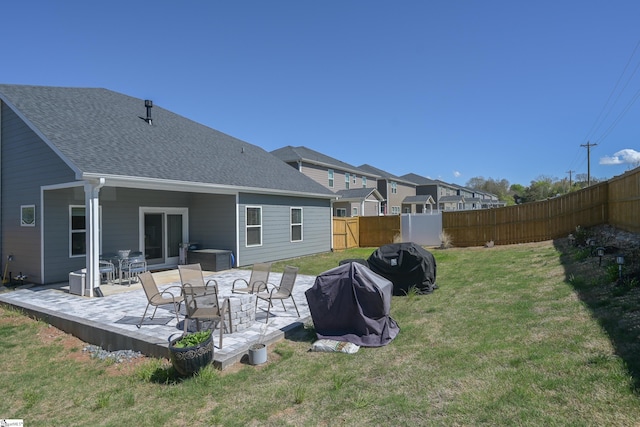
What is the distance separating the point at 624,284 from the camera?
20.3 feet

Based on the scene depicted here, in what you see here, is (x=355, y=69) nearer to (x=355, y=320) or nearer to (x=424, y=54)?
(x=424, y=54)

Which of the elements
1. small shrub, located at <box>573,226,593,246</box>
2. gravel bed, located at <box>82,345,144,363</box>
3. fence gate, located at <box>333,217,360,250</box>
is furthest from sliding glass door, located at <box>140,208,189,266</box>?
small shrub, located at <box>573,226,593,246</box>

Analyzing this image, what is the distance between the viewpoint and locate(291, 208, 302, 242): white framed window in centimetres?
1568

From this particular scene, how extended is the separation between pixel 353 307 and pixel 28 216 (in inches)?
396

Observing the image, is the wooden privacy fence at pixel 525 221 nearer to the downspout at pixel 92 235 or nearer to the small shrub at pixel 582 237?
the small shrub at pixel 582 237

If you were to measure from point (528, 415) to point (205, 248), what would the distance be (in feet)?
38.9

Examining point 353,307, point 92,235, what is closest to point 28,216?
point 92,235

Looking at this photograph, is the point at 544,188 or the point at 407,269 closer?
the point at 407,269

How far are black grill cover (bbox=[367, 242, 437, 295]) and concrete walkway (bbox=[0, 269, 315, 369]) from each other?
7.26 ft

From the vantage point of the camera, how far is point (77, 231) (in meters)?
10.3

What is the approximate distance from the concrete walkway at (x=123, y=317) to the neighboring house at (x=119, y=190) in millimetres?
916

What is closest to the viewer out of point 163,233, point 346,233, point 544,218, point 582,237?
point 582,237

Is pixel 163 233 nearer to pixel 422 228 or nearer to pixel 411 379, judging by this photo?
pixel 411 379

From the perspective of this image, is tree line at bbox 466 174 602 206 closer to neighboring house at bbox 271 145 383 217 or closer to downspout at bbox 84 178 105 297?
neighboring house at bbox 271 145 383 217
